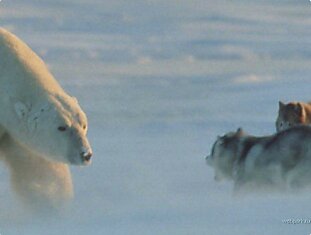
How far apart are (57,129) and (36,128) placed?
0.61 ft

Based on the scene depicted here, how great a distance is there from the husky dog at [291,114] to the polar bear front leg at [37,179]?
258 cm

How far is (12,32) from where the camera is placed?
1023 centimetres

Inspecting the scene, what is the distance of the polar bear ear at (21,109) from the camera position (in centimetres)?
956

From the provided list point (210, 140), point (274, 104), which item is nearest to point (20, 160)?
point (210, 140)

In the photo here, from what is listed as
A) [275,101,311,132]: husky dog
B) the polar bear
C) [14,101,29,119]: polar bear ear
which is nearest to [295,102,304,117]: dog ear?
[275,101,311,132]: husky dog

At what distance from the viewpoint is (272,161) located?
394 inches

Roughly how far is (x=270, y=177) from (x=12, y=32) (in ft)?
8.02

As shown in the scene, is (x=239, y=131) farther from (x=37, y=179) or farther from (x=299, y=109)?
(x=37, y=179)

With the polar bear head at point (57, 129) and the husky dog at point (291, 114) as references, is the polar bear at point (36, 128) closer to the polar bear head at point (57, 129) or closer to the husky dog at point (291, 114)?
the polar bear head at point (57, 129)

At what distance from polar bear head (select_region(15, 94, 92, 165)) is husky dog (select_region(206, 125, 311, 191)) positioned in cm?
136

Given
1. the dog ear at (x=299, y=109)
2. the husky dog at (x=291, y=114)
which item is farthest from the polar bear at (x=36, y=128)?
the dog ear at (x=299, y=109)

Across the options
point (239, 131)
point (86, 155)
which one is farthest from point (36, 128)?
point (239, 131)

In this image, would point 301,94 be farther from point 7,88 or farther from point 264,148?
point 7,88

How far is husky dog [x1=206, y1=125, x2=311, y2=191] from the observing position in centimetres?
984
